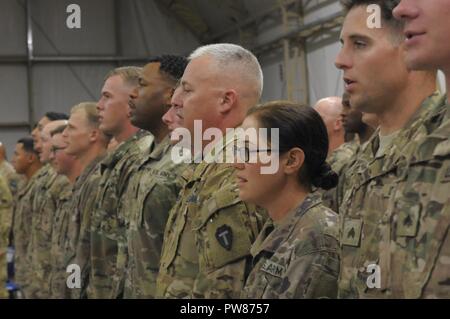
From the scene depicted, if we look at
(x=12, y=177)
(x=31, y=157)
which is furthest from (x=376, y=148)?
(x=12, y=177)

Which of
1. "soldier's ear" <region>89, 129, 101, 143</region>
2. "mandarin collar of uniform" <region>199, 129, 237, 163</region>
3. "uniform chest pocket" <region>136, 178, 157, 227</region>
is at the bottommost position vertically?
"uniform chest pocket" <region>136, 178, 157, 227</region>

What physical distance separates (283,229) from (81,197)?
8.34 ft

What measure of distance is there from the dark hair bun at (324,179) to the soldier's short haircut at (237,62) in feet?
2.17

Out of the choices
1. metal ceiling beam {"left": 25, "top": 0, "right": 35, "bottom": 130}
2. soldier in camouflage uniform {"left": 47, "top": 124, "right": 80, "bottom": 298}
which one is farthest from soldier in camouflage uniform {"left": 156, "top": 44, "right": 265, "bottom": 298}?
metal ceiling beam {"left": 25, "top": 0, "right": 35, "bottom": 130}

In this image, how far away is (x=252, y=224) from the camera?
259cm

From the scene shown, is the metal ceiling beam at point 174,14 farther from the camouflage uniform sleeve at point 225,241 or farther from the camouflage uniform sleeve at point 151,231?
the camouflage uniform sleeve at point 225,241

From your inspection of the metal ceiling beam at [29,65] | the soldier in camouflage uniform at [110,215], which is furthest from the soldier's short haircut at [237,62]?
the metal ceiling beam at [29,65]

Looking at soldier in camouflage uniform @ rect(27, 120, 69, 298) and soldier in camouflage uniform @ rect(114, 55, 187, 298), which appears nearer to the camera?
soldier in camouflage uniform @ rect(114, 55, 187, 298)

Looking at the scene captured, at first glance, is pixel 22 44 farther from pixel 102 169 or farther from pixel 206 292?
pixel 206 292

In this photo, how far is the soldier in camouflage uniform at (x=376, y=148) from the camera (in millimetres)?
2045

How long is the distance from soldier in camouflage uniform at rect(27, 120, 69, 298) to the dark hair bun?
3.84 metres

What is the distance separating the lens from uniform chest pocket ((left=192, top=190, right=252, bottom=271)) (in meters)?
2.53

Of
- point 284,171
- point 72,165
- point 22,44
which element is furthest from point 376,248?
point 22,44

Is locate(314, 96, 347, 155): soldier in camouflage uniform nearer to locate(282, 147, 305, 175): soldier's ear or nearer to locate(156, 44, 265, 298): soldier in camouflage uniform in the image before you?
locate(156, 44, 265, 298): soldier in camouflage uniform
